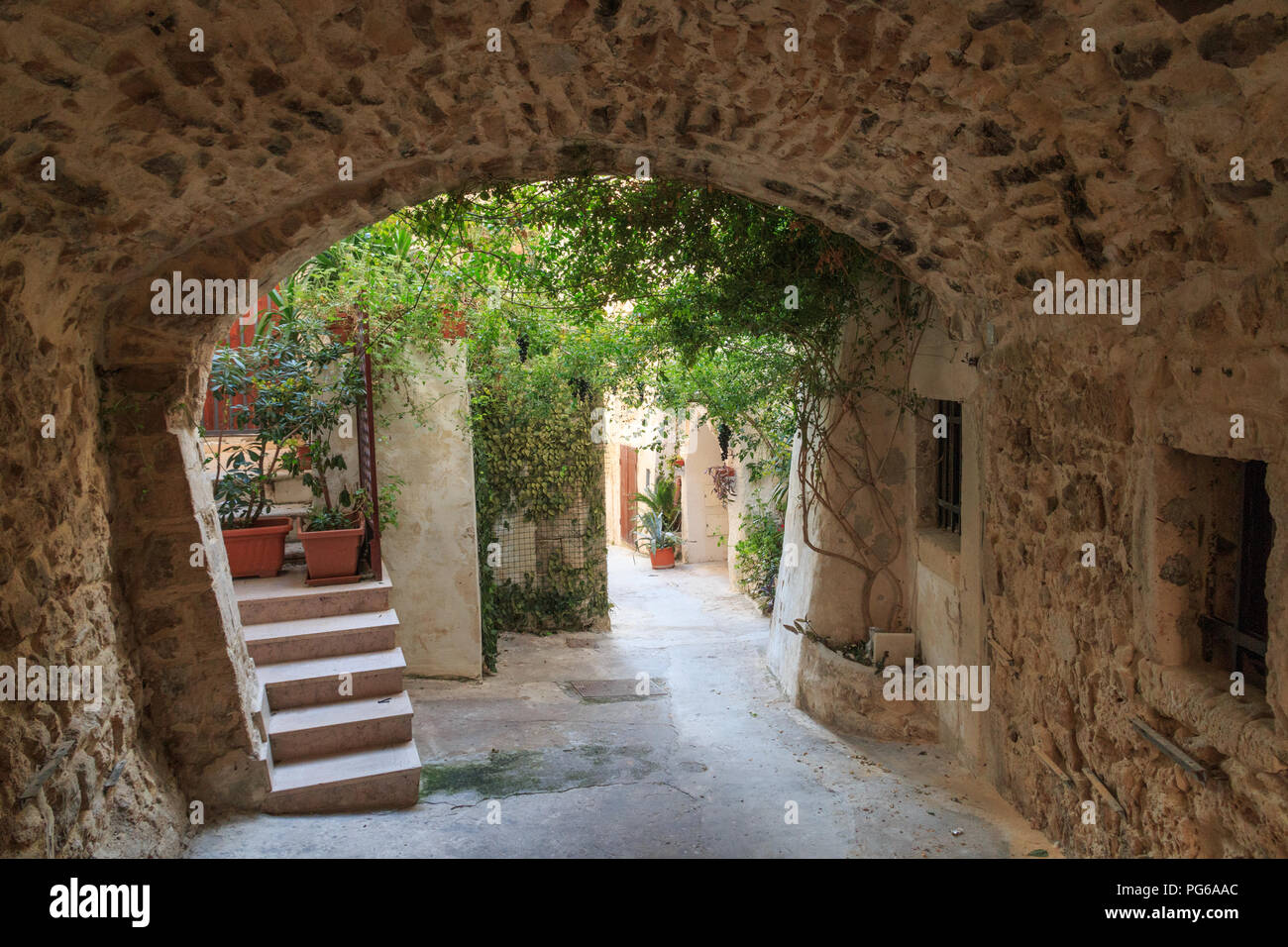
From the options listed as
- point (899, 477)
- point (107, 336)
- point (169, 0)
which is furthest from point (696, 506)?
point (169, 0)

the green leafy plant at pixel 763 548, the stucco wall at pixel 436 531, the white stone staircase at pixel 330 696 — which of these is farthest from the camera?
the green leafy plant at pixel 763 548

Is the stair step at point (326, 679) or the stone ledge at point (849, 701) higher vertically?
the stair step at point (326, 679)

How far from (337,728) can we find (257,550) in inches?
69.0

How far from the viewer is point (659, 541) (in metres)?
15.0

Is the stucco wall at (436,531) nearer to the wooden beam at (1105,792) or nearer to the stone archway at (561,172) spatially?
the stone archway at (561,172)

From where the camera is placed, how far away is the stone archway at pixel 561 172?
2.36 meters

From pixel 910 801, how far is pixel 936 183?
2.99 metres

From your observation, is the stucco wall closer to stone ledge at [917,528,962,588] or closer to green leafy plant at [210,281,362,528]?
green leafy plant at [210,281,362,528]

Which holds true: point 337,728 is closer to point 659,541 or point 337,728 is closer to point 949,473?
point 949,473

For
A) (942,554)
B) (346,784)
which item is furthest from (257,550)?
(942,554)

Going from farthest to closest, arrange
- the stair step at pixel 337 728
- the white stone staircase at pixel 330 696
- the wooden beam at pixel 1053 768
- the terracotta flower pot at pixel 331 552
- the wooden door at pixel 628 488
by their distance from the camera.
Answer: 1. the wooden door at pixel 628 488
2. the terracotta flower pot at pixel 331 552
3. the stair step at pixel 337 728
4. the white stone staircase at pixel 330 696
5. the wooden beam at pixel 1053 768

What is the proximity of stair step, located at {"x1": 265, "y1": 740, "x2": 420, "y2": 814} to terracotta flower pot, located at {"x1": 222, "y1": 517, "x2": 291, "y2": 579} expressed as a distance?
70.2 inches

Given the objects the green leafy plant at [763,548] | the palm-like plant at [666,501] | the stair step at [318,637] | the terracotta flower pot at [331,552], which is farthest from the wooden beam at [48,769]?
the palm-like plant at [666,501]

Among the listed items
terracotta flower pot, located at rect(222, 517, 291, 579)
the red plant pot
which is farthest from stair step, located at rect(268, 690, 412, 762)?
the red plant pot
